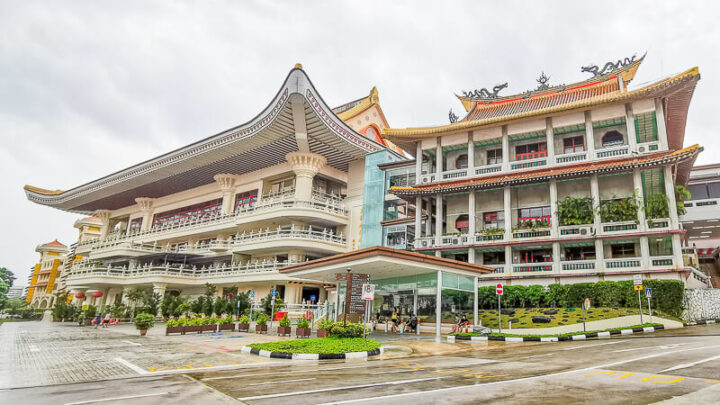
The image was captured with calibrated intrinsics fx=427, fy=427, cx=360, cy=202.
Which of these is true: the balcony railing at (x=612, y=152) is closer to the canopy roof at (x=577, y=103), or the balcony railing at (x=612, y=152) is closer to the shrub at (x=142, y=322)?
the canopy roof at (x=577, y=103)

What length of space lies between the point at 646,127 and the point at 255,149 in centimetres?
3084

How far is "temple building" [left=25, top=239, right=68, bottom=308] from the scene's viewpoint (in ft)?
286

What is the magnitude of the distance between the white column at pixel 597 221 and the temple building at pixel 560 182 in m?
0.06

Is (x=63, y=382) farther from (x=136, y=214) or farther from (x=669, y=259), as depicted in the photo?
(x=136, y=214)

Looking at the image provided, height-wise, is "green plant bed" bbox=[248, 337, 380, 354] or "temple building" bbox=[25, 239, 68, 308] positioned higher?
"temple building" bbox=[25, 239, 68, 308]

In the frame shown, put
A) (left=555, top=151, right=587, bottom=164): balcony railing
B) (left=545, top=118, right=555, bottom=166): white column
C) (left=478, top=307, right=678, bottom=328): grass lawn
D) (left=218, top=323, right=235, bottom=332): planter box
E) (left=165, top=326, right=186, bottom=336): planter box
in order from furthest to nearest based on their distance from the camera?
(left=545, top=118, right=555, bottom=166): white column → (left=555, top=151, right=587, bottom=164): balcony railing → (left=218, top=323, right=235, bottom=332): planter box → (left=165, top=326, right=186, bottom=336): planter box → (left=478, top=307, right=678, bottom=328): grass lawn

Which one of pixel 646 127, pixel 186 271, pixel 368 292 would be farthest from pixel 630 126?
pixel 186 271

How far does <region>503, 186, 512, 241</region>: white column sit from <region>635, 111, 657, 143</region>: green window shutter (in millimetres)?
8971

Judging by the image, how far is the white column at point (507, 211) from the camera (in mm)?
27359

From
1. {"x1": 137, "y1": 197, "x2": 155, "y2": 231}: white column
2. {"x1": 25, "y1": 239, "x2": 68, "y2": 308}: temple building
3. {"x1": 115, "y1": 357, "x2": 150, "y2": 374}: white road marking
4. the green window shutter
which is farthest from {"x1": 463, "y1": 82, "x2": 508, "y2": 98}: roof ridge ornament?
{"x1": 25, "y1": 239, "x2": 68, "y2": 308}: temple building

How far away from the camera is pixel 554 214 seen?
2659cm

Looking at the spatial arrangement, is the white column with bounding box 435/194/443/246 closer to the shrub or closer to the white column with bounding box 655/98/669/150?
the white column with bounding box 655/98/669/150

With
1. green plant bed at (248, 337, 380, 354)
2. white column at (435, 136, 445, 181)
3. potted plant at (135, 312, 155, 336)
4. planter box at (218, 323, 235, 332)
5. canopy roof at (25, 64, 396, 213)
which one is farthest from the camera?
canopy roof at (25, 64, 396, 213)

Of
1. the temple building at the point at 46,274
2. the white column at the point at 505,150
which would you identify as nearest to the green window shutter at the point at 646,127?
the white column at the point at 505,150
